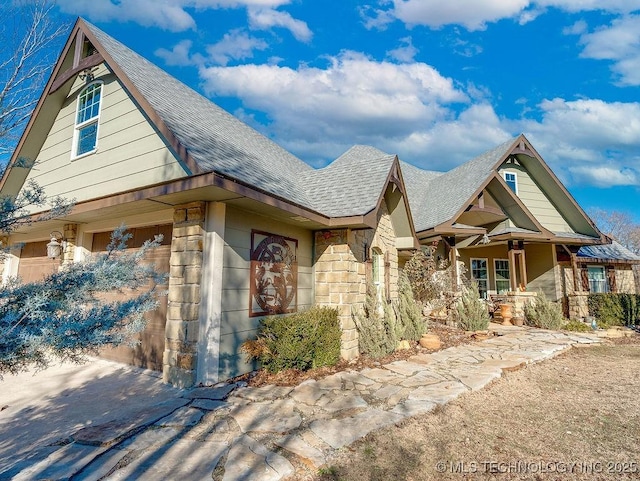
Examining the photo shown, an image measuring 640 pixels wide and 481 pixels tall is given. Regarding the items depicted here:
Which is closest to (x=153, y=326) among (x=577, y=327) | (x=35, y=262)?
(x=35, y=262)

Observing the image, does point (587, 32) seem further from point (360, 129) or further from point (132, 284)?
point (132, 284)

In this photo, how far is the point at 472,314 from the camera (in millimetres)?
9727

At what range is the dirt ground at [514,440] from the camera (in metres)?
2.87

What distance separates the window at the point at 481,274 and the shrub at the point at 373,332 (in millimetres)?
8465

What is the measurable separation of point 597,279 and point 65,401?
19402 mm

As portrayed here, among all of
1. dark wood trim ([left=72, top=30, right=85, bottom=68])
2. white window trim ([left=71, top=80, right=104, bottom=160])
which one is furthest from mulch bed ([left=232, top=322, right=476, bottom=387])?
dark wood trim ([left=72, top=30, right=85, bottom=68])

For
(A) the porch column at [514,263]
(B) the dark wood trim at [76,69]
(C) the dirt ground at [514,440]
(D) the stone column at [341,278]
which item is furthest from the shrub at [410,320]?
(B) the dark wood trim at [76,69]

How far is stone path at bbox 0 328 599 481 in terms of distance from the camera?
2701 millimetres

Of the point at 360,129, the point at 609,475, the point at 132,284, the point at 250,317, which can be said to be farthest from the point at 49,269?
the point at 360,129

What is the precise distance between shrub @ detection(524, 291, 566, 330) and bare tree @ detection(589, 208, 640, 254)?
3072 cm

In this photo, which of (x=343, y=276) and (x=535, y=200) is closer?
(x=343, y=276)

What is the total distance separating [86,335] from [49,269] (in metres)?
7.46

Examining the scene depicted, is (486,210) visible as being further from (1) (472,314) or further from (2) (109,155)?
(2) (109,155)

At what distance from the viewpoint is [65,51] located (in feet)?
21.8
